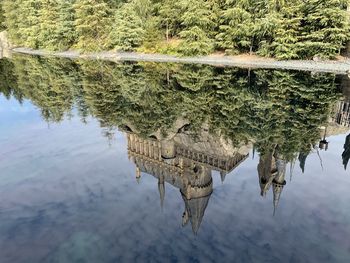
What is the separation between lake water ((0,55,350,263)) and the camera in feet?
26.2

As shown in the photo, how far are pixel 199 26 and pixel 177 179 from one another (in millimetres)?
43474

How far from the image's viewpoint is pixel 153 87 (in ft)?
92.8

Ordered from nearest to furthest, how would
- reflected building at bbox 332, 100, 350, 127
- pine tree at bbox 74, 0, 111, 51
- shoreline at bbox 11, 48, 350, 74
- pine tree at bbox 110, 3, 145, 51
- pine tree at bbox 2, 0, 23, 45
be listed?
reflected building at bbox 332, 100, 350, 127 < shoreline at bbox 11, 48, 350, 74 < pine tree at bbox 110, 3, 145, 51 < pine tree at bbox 74, 0, 111, 51 < pine tree at bbox 2, 0, 23, 45

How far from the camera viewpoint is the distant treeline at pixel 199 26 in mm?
44094

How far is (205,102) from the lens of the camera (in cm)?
2275

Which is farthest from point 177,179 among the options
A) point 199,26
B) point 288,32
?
point 199,26

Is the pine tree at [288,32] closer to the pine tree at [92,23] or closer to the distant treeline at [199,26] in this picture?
the distant treeline at [199,26]

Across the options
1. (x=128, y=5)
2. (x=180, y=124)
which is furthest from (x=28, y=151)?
(x=128, y=5)

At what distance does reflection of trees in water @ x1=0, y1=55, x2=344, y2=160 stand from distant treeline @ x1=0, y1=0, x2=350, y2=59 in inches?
459

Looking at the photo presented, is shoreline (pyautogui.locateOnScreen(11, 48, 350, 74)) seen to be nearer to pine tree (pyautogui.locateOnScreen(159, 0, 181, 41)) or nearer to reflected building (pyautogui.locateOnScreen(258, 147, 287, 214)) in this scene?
pine tree (pyautogui.locateOnScreen(159, 0, 181, 41))

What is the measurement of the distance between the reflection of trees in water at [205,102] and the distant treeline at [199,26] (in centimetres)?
1167

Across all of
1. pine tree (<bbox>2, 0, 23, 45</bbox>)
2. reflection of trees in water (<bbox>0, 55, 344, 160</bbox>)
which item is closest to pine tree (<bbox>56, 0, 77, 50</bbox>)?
pine tree (<bbox>2, 0, 23, 45</bbox>)

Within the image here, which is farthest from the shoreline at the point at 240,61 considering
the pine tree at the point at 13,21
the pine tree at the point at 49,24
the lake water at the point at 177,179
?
the pine tree at the point at 13,21

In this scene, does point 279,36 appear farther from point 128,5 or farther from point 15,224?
point 15,224
